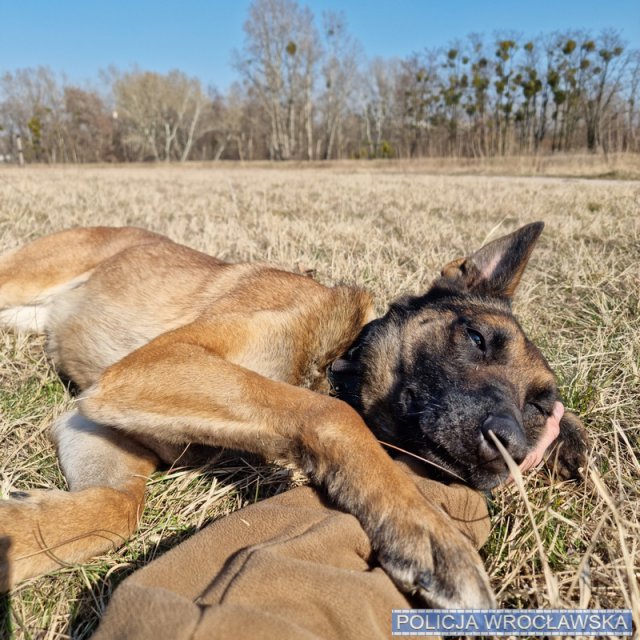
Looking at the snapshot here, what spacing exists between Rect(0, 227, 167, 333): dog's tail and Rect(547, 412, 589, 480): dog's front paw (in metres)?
3.20

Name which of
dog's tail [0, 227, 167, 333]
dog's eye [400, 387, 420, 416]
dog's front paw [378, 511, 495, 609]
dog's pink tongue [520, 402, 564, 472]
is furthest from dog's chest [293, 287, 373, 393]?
dog's tail [0, 227, 167, 333]

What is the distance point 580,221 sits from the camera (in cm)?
743

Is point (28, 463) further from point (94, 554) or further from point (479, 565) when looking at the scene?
point (479, 565)

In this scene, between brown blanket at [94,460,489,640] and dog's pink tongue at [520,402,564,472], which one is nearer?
brown blanket at [94,460,489,640]

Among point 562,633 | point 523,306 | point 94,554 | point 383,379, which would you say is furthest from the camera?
point 523,306

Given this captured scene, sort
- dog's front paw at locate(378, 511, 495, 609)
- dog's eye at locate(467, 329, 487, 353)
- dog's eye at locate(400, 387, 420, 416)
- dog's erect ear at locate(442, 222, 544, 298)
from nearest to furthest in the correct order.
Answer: dog's front paw at locate(378, 511, 495, 609) → dog's eye at locate(400, 387, 420, 416) → dog's eye at locate(467, 329, 487, 353) → dog's erect ear at locate(442, 222, 544, 298)

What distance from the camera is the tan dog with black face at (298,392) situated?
177cm

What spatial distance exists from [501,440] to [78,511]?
167cm

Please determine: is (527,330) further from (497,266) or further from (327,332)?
(327,332)

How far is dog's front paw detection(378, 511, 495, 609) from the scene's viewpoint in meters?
1.56

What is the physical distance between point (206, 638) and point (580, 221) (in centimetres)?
780

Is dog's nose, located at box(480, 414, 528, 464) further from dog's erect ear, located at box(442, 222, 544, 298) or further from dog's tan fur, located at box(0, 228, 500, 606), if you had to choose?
dog's erect ear, located at box(442, 222, 544, 298)

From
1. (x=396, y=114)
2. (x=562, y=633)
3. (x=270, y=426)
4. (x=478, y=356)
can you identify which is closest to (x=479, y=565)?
(x=562, y=633)

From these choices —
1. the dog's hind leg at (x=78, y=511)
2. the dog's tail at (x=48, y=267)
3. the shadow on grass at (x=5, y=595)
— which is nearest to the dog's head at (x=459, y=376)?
the dog's hind leg at (x=78, y=511)
